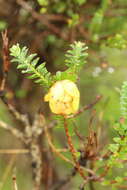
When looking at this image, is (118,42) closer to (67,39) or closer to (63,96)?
(67,39)

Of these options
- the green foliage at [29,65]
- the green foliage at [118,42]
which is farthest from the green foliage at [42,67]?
the green foliage at [118,42]

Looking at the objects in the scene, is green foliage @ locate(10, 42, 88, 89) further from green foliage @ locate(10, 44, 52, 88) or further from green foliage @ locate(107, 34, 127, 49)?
green foliage @ locate(107, 34, 127, 49)

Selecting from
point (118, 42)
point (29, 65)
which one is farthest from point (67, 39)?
point (29, 65)

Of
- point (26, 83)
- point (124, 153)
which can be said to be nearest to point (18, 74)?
point (26, 83)

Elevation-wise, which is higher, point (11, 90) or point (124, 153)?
point (11, 90)

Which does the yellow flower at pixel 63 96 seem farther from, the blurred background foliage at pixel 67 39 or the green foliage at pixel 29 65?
the blurred background foliage at pixel 67 39

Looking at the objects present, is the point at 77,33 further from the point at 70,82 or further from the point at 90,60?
the point at 70,82

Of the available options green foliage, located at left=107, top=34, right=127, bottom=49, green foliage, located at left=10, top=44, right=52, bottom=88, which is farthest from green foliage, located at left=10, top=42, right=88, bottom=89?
green foliage, located at left=107, top=34, right=127, bottom=49
